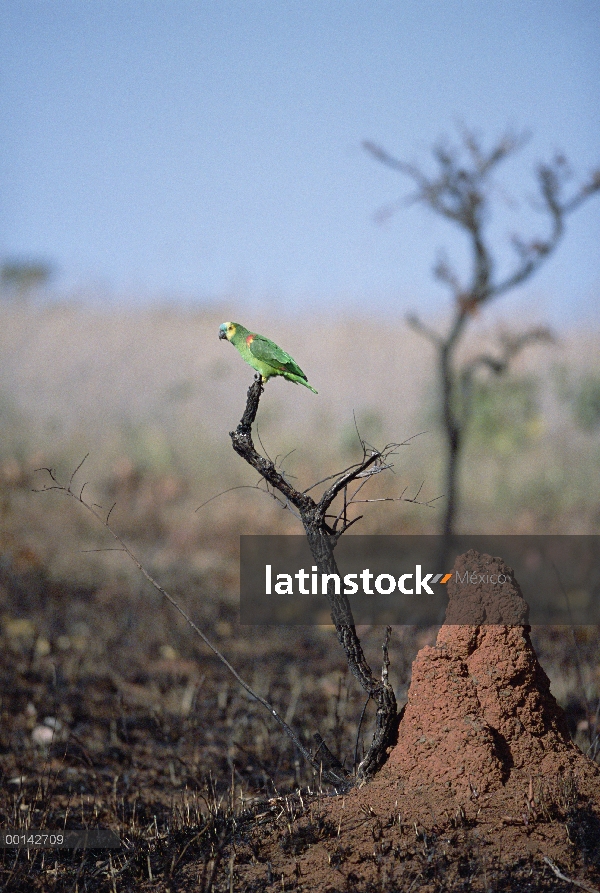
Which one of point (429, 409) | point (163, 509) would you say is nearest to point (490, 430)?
point (429, 409)

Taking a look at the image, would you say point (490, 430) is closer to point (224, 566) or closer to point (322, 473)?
point (322, 473)

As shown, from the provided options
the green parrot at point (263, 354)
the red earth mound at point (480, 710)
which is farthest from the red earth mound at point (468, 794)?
the green parrot at point (263, 354)

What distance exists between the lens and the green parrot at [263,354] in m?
2.90

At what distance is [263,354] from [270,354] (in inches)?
1.3

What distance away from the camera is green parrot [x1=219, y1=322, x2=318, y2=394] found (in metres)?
2.90

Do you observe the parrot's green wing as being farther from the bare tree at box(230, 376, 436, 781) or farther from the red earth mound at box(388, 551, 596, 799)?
the red earth mound at box(388, 551, 596, 799)

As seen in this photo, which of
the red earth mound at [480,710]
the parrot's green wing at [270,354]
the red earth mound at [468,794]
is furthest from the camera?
the parrot's green wing at [270,354]

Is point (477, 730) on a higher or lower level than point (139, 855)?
higher

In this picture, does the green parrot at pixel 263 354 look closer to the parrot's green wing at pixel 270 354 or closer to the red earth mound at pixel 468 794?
the parrot's green wing at pixel 270 354

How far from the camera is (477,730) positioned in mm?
2795

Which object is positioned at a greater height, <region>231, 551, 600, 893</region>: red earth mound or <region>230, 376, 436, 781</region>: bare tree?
<region>230, 376, 436, 781</region>: bare tree

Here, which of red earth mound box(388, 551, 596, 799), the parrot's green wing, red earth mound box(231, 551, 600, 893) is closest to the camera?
red earth mound box(231, 551, 600, 893)

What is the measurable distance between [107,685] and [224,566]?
154 inches

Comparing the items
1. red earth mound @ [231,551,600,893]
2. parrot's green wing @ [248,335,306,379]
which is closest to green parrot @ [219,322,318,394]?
parrot's green wing @ [248,335,306,379]
